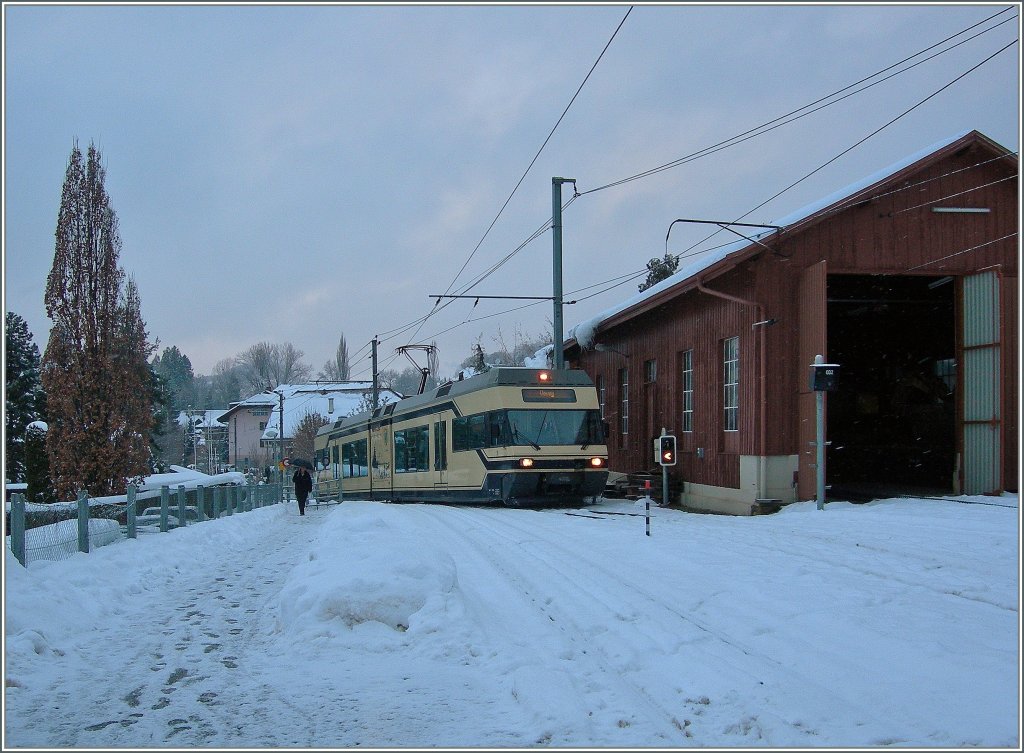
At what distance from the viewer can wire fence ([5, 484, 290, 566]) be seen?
359 inches

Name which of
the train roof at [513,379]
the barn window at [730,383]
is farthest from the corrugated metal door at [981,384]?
the train roof at [513,379]

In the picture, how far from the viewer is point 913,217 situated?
18.5 meters

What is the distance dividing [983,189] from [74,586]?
60.4 ft

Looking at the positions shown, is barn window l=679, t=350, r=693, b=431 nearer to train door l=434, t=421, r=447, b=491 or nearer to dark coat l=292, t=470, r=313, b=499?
train door l=434, t=421, r=447, b=491

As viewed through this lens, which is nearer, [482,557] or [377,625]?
[377,625]

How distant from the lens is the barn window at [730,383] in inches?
775

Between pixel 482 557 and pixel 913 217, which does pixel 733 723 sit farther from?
pixel 913 217

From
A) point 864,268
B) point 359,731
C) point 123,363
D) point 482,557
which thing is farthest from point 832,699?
point 123,363

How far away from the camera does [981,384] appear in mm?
17812

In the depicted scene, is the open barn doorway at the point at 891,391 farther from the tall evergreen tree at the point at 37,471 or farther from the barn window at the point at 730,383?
the tall evergreen tree at the point at 37,471

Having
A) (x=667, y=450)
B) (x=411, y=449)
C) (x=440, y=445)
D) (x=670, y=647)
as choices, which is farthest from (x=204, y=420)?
(x=670, y=647)

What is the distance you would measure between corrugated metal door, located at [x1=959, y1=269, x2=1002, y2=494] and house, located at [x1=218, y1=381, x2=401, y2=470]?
234 ft

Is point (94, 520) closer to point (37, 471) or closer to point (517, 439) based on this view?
point (517, 439)

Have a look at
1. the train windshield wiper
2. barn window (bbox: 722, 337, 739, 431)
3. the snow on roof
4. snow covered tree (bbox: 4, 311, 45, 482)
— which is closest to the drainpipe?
barn window (bbox: 722, 337, 739, 431)
